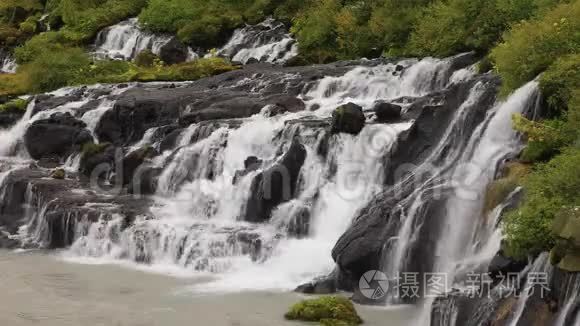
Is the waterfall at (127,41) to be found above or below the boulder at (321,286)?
above

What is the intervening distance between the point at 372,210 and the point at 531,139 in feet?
11.4

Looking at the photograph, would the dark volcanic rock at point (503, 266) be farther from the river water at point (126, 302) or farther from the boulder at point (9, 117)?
the boulder at point (9, 117)

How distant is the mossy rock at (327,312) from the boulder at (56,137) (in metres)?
13.7

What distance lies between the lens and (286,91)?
25297 mm

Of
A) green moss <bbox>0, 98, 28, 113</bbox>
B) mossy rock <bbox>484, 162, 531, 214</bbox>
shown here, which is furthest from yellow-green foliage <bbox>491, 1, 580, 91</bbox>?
green moss <bbox>0, 98, 28, 113</bbox>

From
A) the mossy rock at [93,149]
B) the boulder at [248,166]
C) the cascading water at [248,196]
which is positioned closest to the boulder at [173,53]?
the mossy rock at [93,149]

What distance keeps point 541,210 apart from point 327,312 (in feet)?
12.4

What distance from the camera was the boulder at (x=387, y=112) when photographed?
784 inches

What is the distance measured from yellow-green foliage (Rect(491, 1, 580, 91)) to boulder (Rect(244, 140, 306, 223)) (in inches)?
211

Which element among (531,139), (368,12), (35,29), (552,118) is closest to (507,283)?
(531,139)

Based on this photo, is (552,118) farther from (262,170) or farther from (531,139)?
(262,170)

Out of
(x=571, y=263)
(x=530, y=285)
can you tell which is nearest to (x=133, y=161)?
(x=530, y=285)

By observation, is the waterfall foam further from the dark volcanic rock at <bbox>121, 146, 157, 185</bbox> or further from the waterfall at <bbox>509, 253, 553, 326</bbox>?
the waterfall at <bbox>509, 253, 553, 326</bbox>

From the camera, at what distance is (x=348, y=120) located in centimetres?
1947
